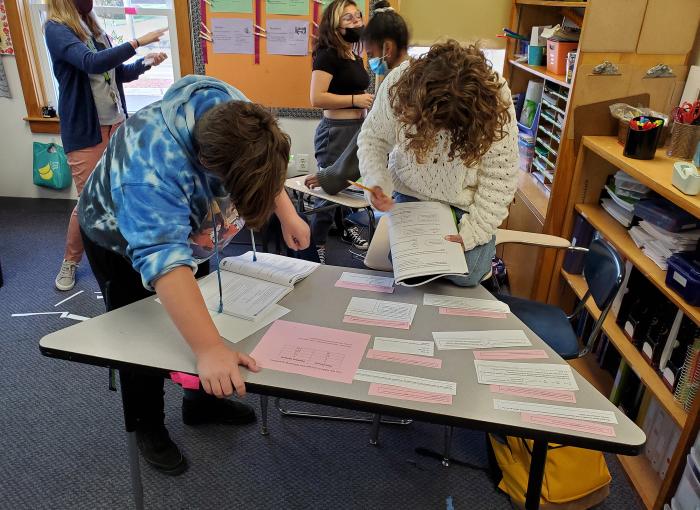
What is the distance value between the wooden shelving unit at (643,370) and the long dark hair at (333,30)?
1539 mm

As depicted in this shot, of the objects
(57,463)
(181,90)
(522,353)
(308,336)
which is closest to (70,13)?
(181,90)

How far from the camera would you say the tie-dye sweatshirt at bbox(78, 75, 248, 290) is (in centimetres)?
100

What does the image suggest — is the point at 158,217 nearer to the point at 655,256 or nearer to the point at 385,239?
the point at 385,239

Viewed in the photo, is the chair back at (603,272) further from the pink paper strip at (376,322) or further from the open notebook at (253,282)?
the open notebook at (253,282)

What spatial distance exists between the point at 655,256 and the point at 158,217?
153cm

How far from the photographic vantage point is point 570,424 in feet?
3.14

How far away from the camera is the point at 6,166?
383 cm

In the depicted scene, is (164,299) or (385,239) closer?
(164,299)

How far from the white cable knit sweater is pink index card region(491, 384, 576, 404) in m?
0.53

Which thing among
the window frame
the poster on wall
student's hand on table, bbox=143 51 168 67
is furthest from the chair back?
the poster on wall

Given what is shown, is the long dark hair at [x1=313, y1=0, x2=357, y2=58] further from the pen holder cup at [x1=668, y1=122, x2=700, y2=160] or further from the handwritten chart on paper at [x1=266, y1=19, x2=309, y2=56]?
the pen holder cup at [x1=668, y1=122, x2=700, y2=160]

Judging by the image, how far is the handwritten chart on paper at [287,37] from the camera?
10.8ft

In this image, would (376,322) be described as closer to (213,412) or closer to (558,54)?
(213,412)

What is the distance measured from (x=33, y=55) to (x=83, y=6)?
1.44 metres
